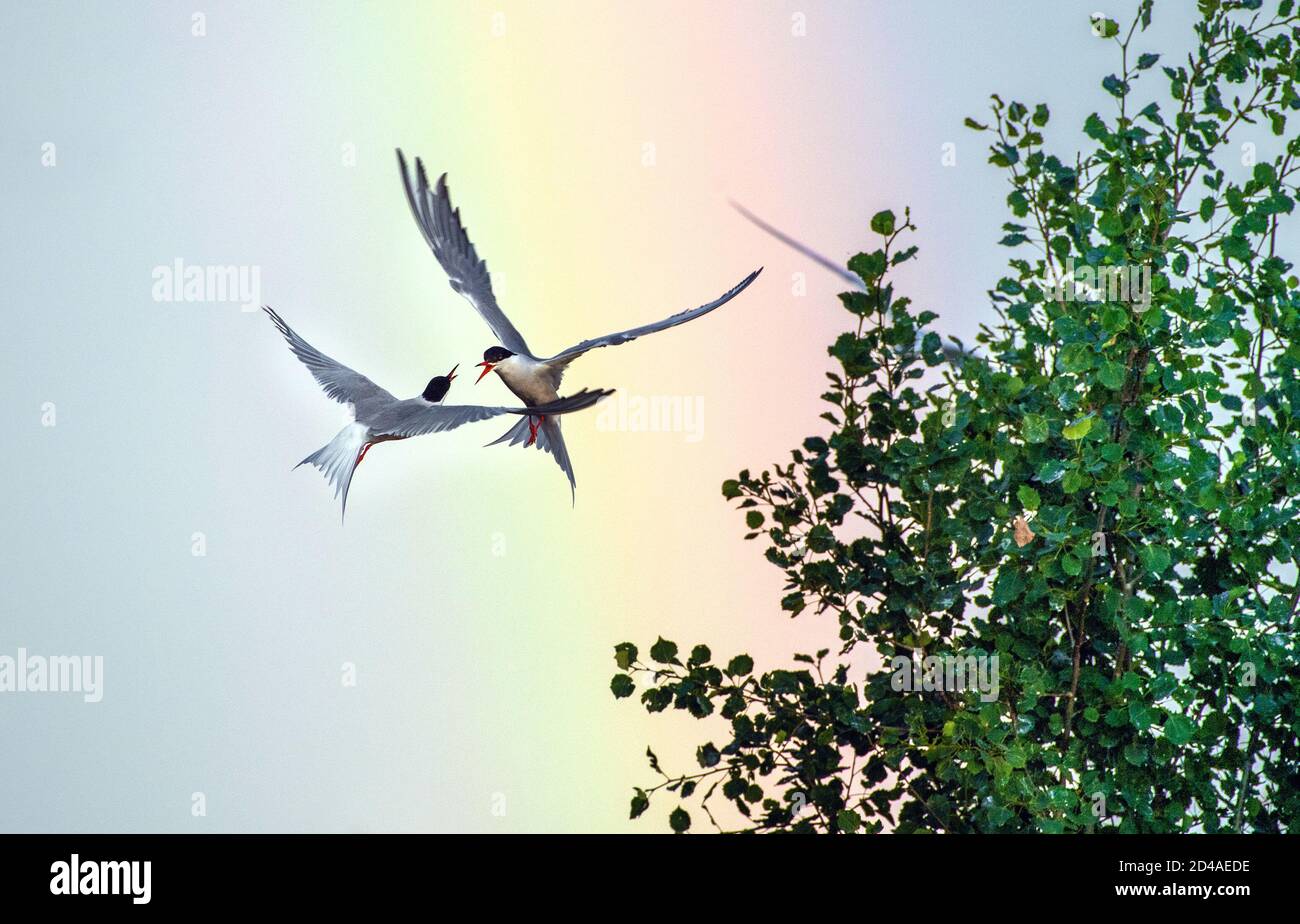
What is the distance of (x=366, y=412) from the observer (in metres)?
2.39

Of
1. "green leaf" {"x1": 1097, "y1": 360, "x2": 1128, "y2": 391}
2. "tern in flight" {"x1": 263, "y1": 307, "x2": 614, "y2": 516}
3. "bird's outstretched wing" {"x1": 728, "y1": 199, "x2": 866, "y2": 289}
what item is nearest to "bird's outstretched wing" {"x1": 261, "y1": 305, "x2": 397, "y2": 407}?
"tern in flight" {"x1": 263, "y1": 307, "x2": 614, "y2": 516}

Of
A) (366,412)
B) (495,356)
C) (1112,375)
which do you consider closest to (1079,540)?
(1112,375)

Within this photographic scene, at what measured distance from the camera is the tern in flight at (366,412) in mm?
2273

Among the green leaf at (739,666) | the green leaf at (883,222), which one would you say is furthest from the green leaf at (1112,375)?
the green leaf at (739,666)

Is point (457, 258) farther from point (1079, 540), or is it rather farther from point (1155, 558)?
point (1155, 558)

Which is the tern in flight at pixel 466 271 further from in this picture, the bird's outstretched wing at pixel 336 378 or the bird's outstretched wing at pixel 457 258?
the bird's outstretched wing at pixel 336 378

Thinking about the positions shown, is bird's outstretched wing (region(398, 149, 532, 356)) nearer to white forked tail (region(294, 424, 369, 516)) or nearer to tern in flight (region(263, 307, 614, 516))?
tern in flight (region(263, 307, 614, 516))

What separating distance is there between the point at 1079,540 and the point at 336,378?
120 cm

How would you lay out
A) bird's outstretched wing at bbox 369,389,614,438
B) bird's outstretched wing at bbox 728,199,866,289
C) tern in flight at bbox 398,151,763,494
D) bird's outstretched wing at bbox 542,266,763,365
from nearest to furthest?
bird's outstretched wing at bbox 542,266,763,365 → bird's outstretched wing at bbox 369,389,614,438 → tern in flight at bbox 398,151,763,494 → bird's outstretched wing at bbox 728,199,866,289

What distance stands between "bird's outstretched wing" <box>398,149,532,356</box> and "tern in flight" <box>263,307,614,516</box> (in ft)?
0.50

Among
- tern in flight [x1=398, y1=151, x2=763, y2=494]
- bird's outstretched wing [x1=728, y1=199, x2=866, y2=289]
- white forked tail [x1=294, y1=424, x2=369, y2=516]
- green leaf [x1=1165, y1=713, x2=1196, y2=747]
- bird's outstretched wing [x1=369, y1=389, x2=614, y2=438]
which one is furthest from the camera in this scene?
bird's outstretched wing [x1=728, y1=199, x2=866, y2=289]

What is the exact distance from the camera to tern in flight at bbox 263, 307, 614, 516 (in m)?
2.27
